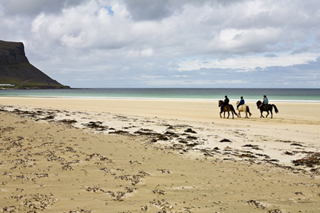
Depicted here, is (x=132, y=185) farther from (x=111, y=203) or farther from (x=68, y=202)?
(x=68, y=202)

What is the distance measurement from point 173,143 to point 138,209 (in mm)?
5550

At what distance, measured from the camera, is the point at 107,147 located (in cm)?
793

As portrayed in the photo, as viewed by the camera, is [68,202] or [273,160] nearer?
[68,202]

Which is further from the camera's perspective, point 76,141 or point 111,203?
point 76,141

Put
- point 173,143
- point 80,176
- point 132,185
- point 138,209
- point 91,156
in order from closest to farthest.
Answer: point 138,209
point 132,185
point 80,176
point 91,156
point 173,143

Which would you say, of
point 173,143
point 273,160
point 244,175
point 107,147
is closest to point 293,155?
point 273,160

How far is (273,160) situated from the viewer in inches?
285

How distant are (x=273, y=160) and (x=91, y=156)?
208 inches

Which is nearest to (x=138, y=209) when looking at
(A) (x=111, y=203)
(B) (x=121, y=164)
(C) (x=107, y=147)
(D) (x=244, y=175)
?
(A) (x=111, y=203)

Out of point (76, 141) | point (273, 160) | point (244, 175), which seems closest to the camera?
point (244, 175)

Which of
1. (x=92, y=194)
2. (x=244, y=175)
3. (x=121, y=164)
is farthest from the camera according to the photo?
(x=121, y=164)

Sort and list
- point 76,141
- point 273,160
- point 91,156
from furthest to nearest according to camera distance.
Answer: point 76,141, point 273,160, point 91,156

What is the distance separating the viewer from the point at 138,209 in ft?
12.3

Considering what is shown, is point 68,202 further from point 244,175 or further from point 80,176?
point 244,175
